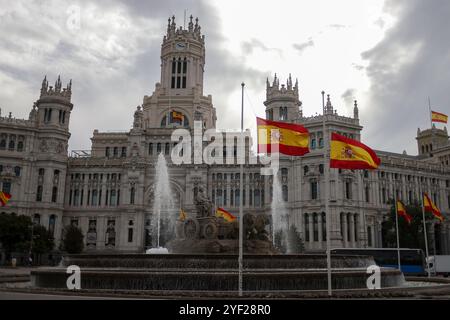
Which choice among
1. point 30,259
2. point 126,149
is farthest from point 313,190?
point 30,259

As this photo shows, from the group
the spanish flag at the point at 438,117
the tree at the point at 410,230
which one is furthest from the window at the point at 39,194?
the spanish flag at the point at 438,117

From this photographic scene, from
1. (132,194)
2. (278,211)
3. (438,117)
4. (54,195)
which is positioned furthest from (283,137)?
(54,195)

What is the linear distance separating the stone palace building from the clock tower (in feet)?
14.4

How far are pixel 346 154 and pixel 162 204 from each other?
68615 mm

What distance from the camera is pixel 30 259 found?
7656cm

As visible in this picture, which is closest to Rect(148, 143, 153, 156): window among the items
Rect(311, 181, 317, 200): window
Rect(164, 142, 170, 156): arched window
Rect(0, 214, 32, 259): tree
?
Rect(164, 142, 170, 156): arched window

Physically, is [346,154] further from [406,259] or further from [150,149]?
[150,149]

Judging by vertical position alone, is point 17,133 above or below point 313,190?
above

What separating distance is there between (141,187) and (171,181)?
249 inches

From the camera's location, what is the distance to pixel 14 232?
73250 millimetres

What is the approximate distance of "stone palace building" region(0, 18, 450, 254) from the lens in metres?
87.2
